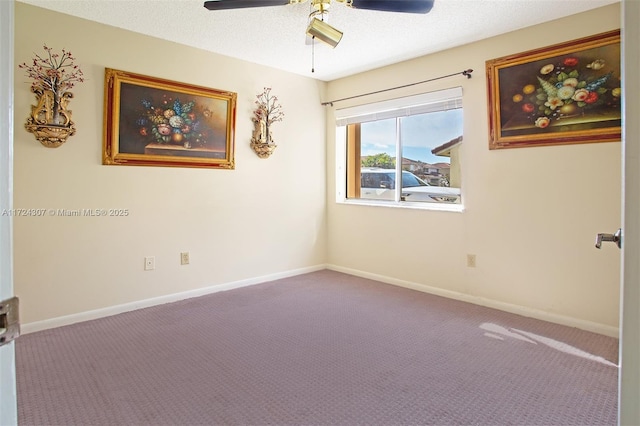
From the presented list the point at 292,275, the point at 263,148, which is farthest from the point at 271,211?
the point at 292,275

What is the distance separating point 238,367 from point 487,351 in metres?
1.55

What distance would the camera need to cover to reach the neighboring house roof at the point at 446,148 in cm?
358

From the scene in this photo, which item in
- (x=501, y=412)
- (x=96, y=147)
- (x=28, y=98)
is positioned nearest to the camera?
(x=501, y=412)

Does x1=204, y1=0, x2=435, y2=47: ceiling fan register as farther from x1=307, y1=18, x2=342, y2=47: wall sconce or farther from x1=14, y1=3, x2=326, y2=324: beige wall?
x1=14, y1=3, x2=326, y2=324: beige wall

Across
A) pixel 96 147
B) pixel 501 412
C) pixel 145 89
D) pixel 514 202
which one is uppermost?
pixel 145 89

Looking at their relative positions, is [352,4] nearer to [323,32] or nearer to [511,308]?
[323,32]

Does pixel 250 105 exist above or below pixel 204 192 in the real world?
above

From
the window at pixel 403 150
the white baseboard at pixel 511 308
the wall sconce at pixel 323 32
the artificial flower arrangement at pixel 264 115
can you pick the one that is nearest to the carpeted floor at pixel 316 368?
the white baseboard at pixel 511 308

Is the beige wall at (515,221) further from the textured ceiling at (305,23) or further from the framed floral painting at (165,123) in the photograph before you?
the framed floral painting at (165,123)

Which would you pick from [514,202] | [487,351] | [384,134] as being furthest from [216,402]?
[384,134]

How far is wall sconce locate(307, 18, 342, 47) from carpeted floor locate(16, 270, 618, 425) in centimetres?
204

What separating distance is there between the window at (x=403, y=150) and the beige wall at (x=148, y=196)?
442mm

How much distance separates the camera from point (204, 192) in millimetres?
3637

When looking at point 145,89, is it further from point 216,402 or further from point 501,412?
point 501,412
